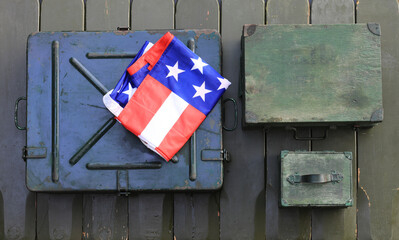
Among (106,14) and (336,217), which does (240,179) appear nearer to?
(336,217)

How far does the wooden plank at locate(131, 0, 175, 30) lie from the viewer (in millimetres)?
2160

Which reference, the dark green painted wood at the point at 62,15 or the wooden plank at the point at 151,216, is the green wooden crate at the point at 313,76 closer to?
the wooden plank at the point at 151,216

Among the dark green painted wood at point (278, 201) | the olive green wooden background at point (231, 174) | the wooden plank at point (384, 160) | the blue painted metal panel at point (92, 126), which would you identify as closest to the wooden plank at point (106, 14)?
the olive green wooden background at point (231, 174)

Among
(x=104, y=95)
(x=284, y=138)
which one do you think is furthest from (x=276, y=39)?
(x=104, y=95)

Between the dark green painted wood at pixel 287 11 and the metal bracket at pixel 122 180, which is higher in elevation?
the dark green painted wood at pixel 287 11

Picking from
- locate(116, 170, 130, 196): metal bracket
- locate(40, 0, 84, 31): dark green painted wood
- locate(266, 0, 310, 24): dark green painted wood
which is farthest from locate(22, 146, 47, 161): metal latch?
locate(266, 0, 310, 24): dark green painted wood

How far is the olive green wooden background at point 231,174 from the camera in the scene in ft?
6.85

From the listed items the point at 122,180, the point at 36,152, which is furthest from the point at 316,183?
the point at 36,152

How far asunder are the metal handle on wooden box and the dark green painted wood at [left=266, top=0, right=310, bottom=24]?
0.70 m

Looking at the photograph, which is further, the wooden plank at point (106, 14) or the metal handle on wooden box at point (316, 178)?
the wooden plank at point (106, 14)

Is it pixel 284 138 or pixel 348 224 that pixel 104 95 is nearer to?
pixel 284 138

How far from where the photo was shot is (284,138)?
2111mm

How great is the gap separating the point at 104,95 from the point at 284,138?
812 mm

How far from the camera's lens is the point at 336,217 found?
2086mm
